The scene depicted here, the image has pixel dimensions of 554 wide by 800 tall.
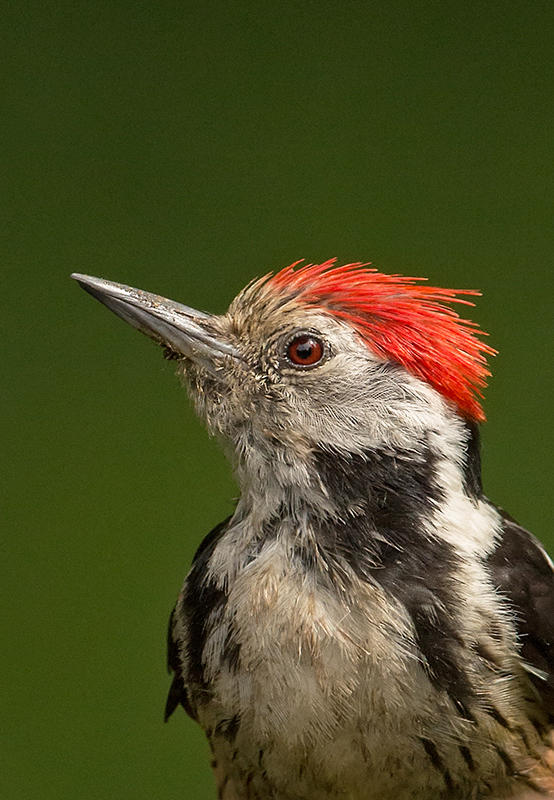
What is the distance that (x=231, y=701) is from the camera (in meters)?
1.95

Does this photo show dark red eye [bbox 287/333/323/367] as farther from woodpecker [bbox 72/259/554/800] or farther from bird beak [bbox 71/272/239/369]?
bird beak [bbox 71/272/239/369]

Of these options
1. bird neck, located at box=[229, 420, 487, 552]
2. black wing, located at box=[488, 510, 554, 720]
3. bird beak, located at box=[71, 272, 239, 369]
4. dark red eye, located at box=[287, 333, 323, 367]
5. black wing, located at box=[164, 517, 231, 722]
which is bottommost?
black wing, located at box=[164, 517, 231, 722]

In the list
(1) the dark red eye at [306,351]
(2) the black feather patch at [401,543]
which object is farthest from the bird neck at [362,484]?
(1) the dark red eye at [306,351]

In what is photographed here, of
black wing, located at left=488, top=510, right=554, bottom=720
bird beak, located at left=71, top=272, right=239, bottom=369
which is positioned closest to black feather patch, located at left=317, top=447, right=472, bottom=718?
black wing, located at left=488, top=510, right=554, bottom=720

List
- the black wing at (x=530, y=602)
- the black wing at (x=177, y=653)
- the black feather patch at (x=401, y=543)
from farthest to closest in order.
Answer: the black wing at (x=177, y=653)
the black wing at (x=530, y=602)
the black feather patch at (x=401, y=543)

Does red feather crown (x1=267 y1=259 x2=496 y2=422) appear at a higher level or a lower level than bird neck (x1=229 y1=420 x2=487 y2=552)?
higher

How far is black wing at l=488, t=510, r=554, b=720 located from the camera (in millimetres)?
1980

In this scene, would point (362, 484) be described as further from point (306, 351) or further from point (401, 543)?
point (306, 351)

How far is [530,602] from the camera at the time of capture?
6.64ft

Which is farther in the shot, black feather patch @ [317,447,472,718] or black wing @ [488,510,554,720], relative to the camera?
black wing @ [488,510,554,720]

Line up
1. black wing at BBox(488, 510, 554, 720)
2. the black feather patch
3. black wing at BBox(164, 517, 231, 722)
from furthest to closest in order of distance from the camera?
black wing at BBox(164, 517, 231, 722) → black wing at BBox(488, 510, 554, 720) → the black feather patch

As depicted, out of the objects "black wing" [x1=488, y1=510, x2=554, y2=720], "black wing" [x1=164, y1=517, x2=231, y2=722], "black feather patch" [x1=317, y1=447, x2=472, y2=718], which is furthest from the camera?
"black wing" [x1=164, y1=517, x2=231, y2=722]

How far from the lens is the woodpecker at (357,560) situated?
187 cm

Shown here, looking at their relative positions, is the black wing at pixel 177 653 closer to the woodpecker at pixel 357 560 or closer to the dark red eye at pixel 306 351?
the woodpecker at pixel 357 560
